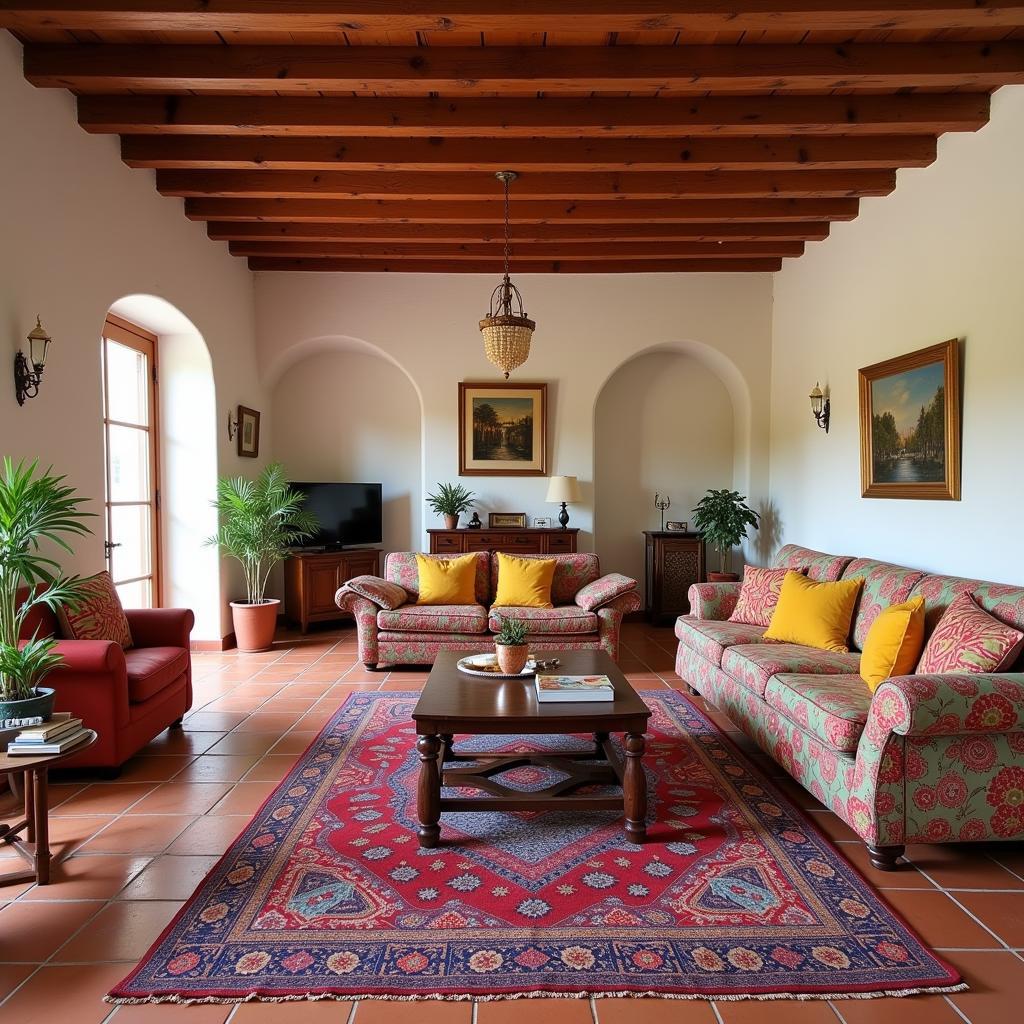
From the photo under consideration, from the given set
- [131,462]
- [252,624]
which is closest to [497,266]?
[131,462]

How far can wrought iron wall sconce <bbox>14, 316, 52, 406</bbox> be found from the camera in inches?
137

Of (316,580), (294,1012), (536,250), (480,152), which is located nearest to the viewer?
(294,1012)

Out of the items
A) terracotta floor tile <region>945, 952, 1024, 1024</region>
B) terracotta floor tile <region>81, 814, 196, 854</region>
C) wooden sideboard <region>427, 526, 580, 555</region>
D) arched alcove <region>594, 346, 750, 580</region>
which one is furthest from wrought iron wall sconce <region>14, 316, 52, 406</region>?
arched alcove <region>594, 346, 750, 580</region>

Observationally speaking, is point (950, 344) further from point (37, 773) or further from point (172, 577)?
point (172, 577)

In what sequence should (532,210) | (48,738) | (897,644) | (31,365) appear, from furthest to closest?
(532,210) < (31,365) < (897,644) < (48,738)

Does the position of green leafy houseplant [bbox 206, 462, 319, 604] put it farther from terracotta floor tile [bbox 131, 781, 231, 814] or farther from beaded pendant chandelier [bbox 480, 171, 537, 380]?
terracotta floor tile [bbox 131, 781, 231, 814]

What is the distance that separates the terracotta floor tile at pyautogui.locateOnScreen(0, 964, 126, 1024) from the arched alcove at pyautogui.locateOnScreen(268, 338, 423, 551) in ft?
17.7

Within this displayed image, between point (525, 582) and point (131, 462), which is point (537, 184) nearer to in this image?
point (525, 582)

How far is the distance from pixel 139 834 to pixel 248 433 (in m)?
4.33

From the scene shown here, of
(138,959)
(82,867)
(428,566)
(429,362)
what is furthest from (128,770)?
(429,362)

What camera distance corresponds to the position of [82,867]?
102 inches

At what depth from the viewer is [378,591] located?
5.31m

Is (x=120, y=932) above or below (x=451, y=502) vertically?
below

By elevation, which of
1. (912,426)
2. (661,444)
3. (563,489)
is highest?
(661,444)
